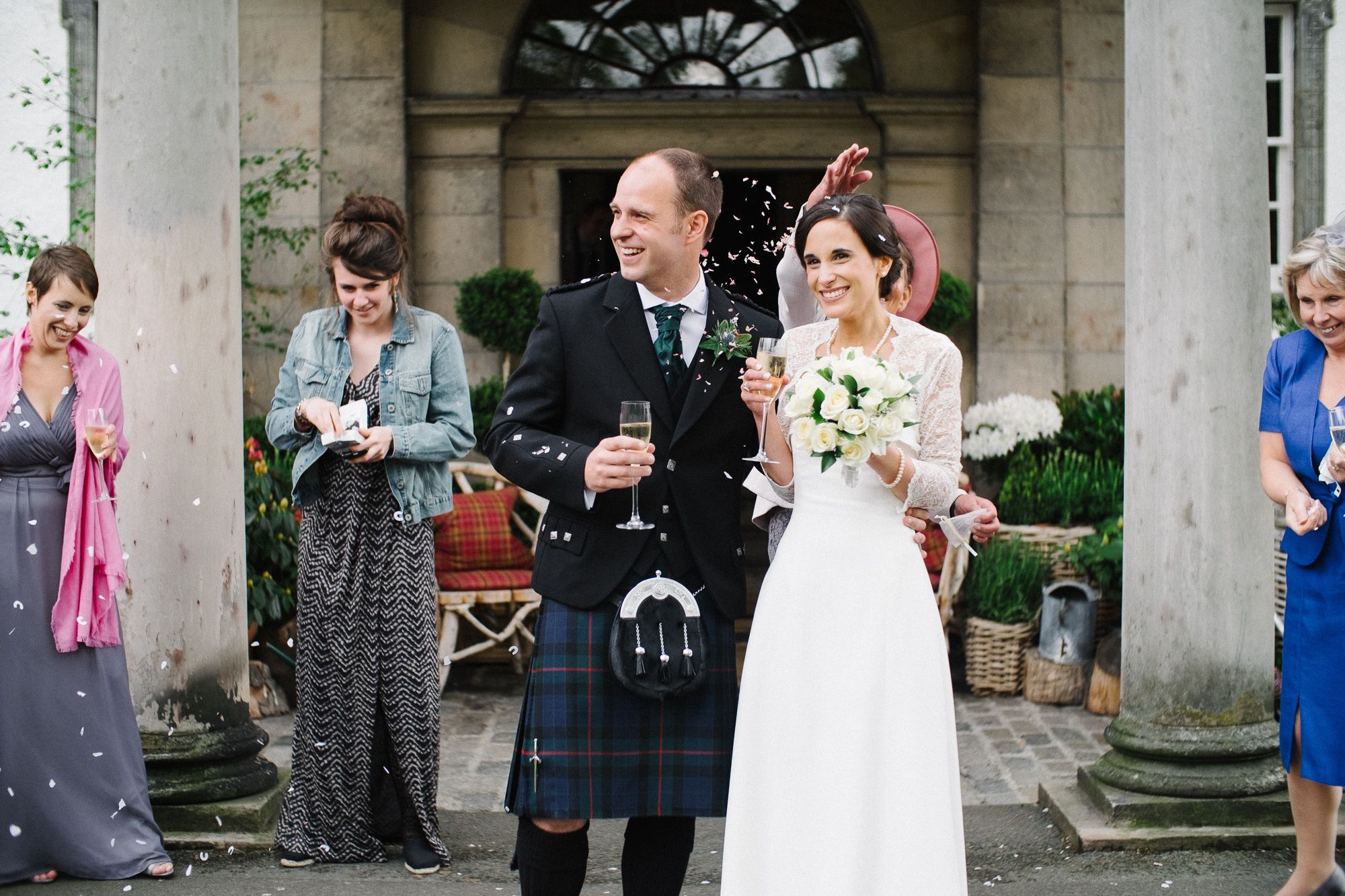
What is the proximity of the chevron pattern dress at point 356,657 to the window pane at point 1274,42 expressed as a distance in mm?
7365

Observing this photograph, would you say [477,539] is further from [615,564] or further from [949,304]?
[615,564]

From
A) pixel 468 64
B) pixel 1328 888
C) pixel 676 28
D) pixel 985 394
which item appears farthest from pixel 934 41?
pixel 1328 888

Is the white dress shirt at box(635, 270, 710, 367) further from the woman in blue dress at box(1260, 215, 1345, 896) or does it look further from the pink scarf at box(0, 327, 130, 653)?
the pink scarf at box(0, 327, 130, 653)

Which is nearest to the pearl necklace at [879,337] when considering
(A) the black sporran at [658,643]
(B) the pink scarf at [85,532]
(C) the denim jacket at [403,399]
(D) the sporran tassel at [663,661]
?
(A) the black sporran at [658,643]

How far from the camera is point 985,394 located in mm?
9383

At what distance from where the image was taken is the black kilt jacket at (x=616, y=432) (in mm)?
3541

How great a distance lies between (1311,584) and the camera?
169 inches

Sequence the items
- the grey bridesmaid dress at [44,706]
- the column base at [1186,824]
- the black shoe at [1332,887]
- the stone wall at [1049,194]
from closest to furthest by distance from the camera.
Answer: the black shoe at [1332,887] → the grey bridesmaid dress at [44,706] → the column base at [1186,824] → the stone wall at [1049,194]

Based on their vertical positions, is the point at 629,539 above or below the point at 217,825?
above

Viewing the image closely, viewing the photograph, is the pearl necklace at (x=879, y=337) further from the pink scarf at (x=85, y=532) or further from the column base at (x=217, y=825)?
the column base at (x=217, y=825)

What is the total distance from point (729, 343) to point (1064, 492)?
5.01m

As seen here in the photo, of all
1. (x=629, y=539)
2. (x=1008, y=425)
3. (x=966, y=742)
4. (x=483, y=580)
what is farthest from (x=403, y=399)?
(x=1008, y=425)

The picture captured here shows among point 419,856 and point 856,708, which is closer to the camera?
point 856,708

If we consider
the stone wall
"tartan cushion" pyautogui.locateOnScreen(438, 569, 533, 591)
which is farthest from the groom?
the stone wall
